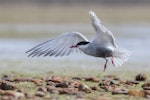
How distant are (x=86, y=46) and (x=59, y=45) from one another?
63cm

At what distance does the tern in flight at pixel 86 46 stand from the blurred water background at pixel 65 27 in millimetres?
2334

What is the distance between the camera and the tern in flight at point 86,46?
940 centimetres

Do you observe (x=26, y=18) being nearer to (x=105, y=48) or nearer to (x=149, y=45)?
(x=149, y=45)

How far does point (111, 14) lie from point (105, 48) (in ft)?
77.4

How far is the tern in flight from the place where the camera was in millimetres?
9403

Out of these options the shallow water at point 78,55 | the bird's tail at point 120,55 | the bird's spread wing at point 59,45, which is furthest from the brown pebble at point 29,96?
the shallow water at point 78,55

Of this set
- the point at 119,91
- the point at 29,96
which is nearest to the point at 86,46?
the point at 119,91

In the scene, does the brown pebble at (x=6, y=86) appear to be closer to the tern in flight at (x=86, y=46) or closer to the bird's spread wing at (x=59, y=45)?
the tern in flight at (x=86, y=46)

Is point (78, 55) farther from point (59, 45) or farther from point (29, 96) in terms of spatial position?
point (29, 96)

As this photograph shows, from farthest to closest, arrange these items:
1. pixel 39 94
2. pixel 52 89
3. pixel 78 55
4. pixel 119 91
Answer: pixel 78 55
pixel 119 91
pixel 52 89
pixel 39 94

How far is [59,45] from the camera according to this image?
987 centimetres

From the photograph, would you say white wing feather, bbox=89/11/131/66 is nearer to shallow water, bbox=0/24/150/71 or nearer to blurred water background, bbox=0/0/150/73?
blurred water background, bbox=0/0/150/73

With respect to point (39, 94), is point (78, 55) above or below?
above

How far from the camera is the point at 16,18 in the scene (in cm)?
3052
